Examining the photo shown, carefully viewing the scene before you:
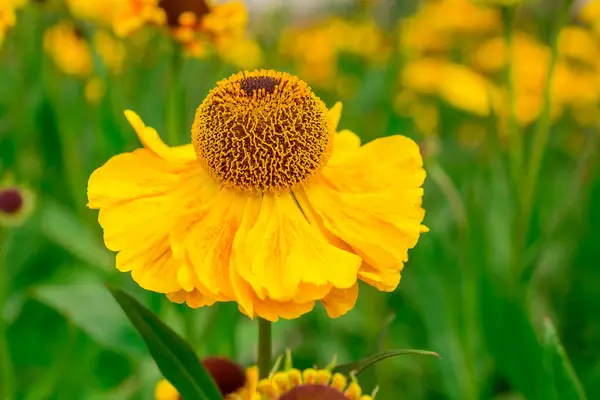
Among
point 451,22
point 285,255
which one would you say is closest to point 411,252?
point 285,255

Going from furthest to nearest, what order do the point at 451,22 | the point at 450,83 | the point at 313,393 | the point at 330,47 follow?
the point at 330,47, the point at 451,22, the point at 450,83, the point at 313,393

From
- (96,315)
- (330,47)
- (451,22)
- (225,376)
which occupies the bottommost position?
(330,47)

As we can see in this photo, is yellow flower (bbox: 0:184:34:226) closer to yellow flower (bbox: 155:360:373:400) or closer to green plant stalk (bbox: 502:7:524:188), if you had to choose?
yellow flower (bbox: 155:360:373:400)

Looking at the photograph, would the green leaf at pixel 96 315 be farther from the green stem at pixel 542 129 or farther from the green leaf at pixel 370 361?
the green stem at pixel 542 129

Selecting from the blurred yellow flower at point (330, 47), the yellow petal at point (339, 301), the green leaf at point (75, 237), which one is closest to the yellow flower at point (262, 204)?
the yellow petal at point (339, 301)

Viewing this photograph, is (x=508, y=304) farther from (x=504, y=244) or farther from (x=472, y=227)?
(x=504, y=244)

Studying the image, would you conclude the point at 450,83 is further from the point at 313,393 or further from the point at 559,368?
the point at 313,393

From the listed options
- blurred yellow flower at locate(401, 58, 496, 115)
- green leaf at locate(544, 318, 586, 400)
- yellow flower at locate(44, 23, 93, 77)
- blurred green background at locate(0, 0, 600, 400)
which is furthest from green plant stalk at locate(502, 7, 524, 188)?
yellow flower at locate(44, 23, 93, 77)
